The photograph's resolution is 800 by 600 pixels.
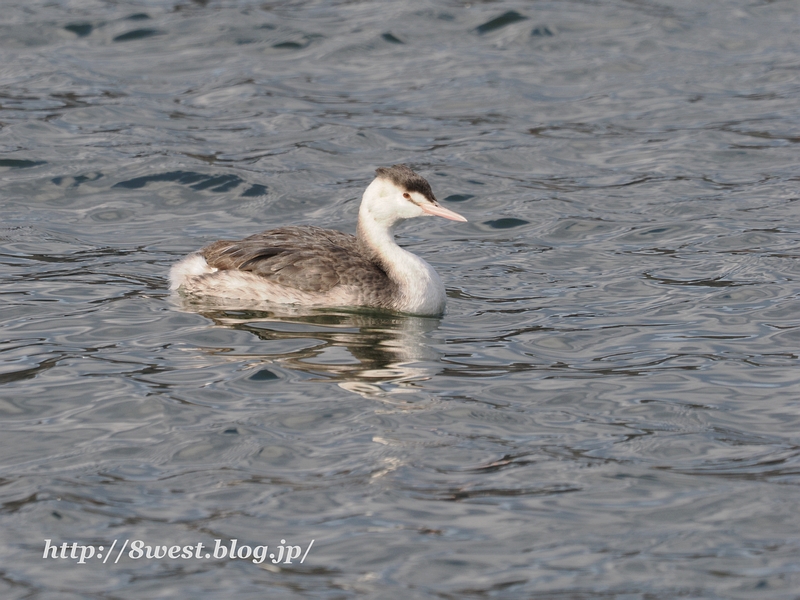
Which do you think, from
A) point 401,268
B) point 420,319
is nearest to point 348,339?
point 420,319

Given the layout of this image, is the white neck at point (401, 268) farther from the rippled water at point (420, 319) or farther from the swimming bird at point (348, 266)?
the rippled water at point (420, 319)

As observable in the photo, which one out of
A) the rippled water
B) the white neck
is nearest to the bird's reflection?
the rippled water

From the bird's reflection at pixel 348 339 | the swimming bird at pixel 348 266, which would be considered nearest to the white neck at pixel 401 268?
the swimming bird at pixel 348 266

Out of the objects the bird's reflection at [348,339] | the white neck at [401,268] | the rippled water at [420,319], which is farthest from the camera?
the white neck at [401,268]

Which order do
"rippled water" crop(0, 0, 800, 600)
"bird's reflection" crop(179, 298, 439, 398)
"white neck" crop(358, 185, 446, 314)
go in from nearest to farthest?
"rippled water" crop(0, 0, 800, 600) → "bird's reflection" crop(179, 298, 439, 398) → "white neck" crop(358, 185, 446, 314)

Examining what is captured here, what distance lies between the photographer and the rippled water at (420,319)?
6082 mm

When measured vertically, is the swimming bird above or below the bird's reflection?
above

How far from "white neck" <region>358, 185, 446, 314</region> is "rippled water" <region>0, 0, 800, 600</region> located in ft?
0.66

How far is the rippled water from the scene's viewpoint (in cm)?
608

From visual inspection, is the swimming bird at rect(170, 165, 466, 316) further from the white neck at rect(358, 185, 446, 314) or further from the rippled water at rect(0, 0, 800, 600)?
the rippled water at rect(0, 0, 800, 600)

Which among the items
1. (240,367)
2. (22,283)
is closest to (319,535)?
(240,367)

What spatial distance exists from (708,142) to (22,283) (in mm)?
8345

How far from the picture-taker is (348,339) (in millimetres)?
9195

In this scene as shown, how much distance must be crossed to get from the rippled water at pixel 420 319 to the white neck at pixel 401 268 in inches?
7.9
